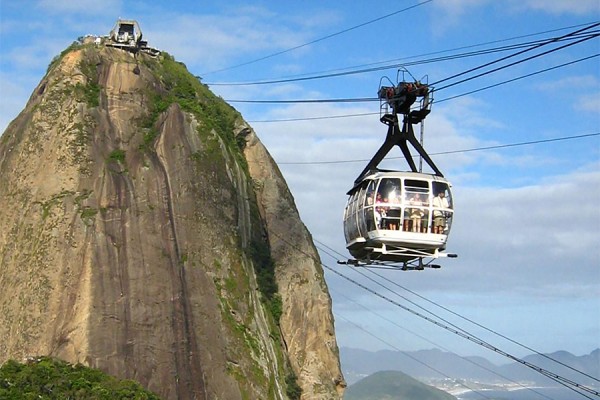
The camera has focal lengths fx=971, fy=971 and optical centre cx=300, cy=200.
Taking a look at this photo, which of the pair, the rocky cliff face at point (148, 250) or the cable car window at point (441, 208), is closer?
the cable car window at point (441, 208)

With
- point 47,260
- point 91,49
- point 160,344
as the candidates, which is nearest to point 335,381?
point 160,344

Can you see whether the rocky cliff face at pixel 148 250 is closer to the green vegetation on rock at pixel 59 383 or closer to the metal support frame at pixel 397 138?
the green vegetation on rock at pixel 59 383

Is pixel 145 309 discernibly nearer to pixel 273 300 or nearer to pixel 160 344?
pixel 160 344

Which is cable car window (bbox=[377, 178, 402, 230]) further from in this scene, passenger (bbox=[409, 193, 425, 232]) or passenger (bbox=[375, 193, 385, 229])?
passenger (bbox=[409, 193, 425, 232])

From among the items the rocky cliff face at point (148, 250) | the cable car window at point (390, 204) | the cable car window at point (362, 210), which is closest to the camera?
the cable car window at point (390, 204)

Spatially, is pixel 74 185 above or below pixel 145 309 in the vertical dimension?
above

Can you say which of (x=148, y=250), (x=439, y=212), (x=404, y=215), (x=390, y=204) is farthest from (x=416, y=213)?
(x=148, y=250)

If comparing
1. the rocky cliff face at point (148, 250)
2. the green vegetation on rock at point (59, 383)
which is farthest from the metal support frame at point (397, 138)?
the rocky cliff face at point (148, 250)

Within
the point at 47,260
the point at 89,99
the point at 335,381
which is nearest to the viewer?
the point at 47,260
